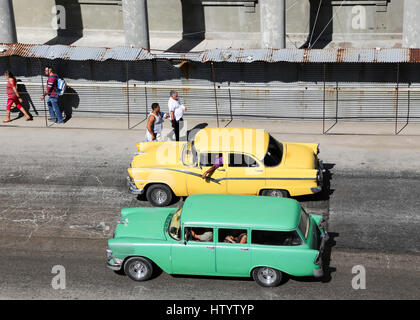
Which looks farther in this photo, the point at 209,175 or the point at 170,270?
the point at 209,175

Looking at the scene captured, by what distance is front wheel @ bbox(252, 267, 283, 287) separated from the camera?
9680mm

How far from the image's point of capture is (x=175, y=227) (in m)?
9.94

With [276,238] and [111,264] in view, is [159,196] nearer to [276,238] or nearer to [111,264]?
[111,264]

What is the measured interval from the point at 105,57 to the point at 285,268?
1029cm

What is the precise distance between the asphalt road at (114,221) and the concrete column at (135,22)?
4086 mm

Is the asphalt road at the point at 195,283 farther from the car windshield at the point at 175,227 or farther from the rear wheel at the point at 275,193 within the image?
the rear wheel at the point at 275,193

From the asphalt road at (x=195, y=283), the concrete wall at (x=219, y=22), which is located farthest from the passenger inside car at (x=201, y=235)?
the concrete wall at (x=219, y=22)

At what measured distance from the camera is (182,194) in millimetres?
12570

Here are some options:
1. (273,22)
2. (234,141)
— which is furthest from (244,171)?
→ (273,22)

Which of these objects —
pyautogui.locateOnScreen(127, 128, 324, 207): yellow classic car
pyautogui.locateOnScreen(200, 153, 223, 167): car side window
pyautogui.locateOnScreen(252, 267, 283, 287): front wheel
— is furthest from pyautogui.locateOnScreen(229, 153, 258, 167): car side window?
pyautogui.locateOnScreen(252, 267, 283, 287): front wheel

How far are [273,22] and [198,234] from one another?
36.2ft

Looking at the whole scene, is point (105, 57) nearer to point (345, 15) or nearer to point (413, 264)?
point (345, 15)

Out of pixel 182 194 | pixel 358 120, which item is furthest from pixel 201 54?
pixel 182 194

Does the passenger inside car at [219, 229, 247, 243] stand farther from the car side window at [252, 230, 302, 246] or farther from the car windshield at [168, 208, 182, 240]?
the car windshield at [168, 208, 182, 240]
